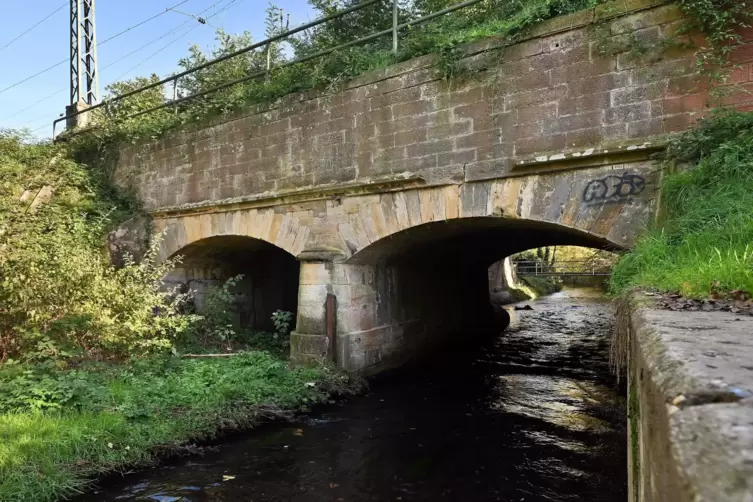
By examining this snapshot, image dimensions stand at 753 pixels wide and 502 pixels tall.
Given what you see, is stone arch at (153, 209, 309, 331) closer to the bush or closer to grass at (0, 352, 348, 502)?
the bush

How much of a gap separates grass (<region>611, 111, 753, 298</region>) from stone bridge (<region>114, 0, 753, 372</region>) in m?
0.32

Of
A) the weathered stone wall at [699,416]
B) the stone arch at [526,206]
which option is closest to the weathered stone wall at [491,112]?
the stone arch at [526,206]

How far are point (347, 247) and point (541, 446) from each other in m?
3.33

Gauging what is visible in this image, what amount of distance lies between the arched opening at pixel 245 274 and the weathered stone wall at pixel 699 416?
7666 millimetres

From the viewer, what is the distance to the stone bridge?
15.6 feet

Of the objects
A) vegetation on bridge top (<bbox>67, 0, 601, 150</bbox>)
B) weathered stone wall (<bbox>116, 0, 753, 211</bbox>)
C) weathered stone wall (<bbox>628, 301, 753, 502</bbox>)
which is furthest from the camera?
vegetation on bridge top (<bbox>67, 0, 601, 150</bbox>)

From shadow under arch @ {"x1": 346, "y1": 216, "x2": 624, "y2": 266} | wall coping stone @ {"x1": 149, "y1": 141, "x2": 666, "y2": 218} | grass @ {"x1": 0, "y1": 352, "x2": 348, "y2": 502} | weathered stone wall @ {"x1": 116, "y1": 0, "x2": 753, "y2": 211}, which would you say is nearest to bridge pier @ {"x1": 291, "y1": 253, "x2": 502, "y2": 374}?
shadow under arch @ {"x1": 346, "y1": 216, "x2": 624, "y2": 266}

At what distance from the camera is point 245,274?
10.3 metres

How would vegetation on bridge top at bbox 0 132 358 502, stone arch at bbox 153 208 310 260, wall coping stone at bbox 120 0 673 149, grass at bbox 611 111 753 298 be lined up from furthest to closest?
stone arch at bbox 153 208 310 260 < wall coping stone at bbox 120 0 673 149 < vegetation on bridge top at bbox 0 132 358 502 < grass at bbox 611 111 753 298

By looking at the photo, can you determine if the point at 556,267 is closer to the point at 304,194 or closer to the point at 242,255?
the point at 242,255

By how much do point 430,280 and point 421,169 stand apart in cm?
365

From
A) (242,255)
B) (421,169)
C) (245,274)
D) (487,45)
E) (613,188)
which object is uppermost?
(487,45)

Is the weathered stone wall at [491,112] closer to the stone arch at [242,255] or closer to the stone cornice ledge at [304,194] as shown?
the stone cornice ledge at [304,194]

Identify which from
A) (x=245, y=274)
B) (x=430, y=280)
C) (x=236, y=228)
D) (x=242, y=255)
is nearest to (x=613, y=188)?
(x=430, y=280)
